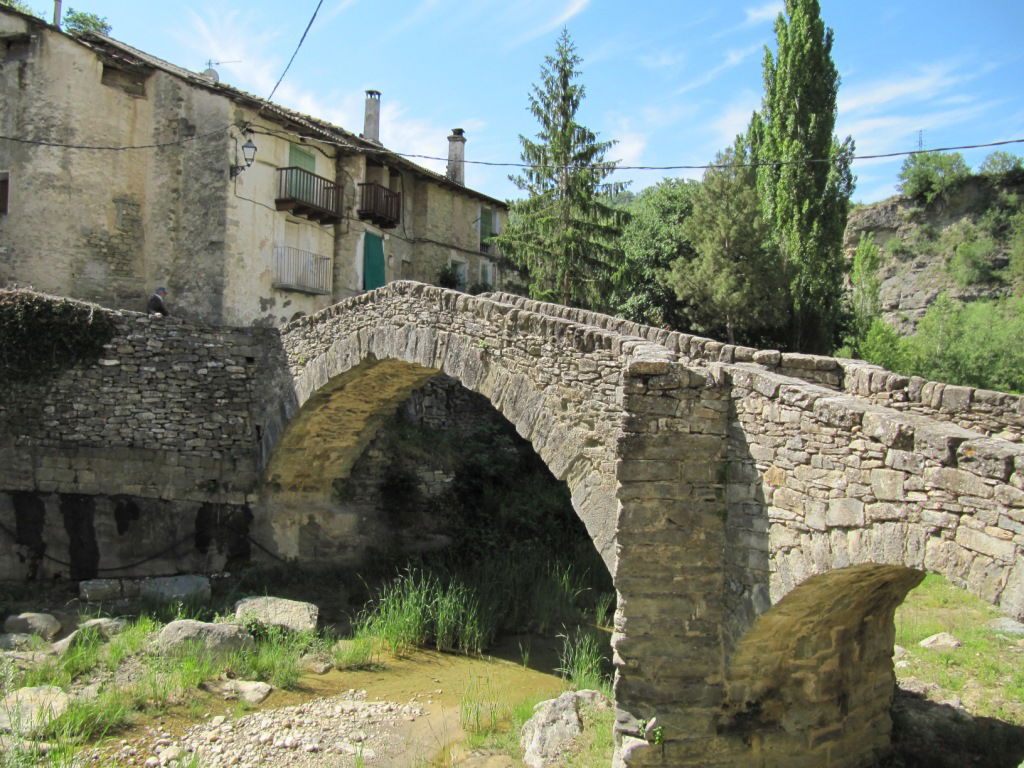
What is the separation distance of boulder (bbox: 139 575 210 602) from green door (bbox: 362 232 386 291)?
411 inches

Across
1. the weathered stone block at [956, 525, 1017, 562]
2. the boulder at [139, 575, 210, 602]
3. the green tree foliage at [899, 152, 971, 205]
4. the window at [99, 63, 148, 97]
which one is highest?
the green tree foliage at [899, 152, 971, 205]

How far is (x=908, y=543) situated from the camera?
5.05 meters

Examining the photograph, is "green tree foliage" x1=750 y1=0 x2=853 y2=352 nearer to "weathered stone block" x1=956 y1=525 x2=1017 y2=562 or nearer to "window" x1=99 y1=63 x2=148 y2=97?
"window" x1=99 y1=63 x2=148 y2=97

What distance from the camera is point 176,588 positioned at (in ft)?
40.2

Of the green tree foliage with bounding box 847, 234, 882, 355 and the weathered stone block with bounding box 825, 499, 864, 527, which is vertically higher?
Result: the green tree foliage with bounding box 847, 234, 882, 355

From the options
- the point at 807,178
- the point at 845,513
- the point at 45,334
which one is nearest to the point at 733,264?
the point at 807,178

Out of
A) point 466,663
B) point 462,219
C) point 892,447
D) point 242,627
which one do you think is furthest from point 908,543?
point 462,219

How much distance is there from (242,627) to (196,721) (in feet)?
6.30

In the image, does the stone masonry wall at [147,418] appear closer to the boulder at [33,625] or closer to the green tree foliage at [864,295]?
the boulder at [33,625]

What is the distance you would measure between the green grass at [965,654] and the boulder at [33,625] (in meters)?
10.3

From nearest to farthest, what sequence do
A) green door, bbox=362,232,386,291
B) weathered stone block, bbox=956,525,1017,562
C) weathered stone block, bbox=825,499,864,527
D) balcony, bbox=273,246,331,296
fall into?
weathered stone block, bbox=956,525,1017,562
weathered stone block, bbox=825,499,864,527
balcony, bbox=273,246,331,296
green door, bbox=362,232,386,291

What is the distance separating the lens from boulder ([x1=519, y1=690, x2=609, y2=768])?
739 cm

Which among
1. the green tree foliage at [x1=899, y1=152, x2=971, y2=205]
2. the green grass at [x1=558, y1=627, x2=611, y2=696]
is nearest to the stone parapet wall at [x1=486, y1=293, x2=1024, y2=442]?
the green grass at [x1=558, y1=627, x2=611, y2=696]

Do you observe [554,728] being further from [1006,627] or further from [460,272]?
[460,272]
